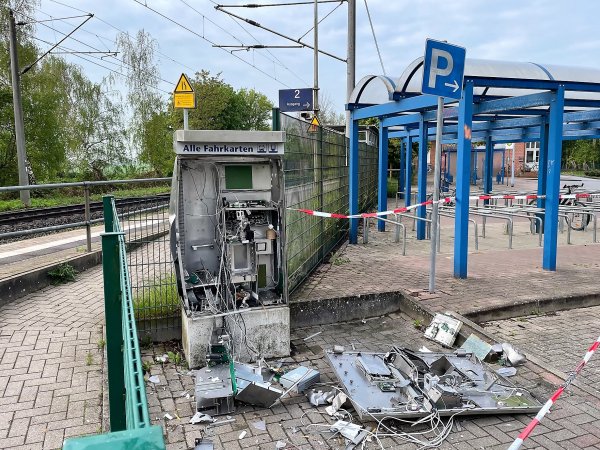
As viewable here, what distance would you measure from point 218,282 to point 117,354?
2.53 metres

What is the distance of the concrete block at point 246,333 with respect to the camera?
452cm

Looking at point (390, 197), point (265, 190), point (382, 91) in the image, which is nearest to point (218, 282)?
point (265, 190)

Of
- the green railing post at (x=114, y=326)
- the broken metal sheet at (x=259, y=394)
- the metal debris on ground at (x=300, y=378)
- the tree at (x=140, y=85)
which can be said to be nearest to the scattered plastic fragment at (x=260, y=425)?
the broken metal sheet at (x=259, y=394)

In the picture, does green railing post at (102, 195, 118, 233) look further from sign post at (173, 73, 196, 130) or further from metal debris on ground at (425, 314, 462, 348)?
metal debris on ground at (425, 314, 462, 348)

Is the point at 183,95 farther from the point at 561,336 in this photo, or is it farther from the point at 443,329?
the point at 561,336

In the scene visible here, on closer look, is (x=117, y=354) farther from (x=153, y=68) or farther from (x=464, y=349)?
(x=153, y=68)

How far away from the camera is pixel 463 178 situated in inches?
283

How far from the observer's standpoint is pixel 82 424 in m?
3.49

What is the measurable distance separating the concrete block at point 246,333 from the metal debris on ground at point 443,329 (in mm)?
1550

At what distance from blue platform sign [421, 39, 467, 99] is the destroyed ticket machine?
2387 millimetres

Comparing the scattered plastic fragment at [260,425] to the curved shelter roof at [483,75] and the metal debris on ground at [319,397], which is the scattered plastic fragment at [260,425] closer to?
the metal debris on ground at [319,397]

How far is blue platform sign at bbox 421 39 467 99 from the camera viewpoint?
600cm

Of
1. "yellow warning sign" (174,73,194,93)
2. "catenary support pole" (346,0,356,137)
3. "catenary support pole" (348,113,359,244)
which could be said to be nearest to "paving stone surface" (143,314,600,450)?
"yellow warning sign" (174,73,194,93)

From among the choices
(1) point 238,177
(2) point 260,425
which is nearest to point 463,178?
(1) point 238,177
